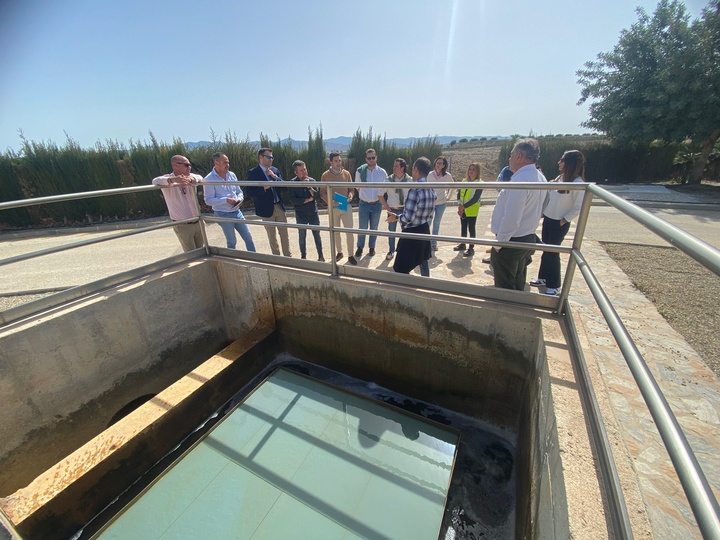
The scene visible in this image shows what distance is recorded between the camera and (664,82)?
11.7 meters

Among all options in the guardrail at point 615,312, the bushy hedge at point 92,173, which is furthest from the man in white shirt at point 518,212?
the bushy hedge at point 92,173

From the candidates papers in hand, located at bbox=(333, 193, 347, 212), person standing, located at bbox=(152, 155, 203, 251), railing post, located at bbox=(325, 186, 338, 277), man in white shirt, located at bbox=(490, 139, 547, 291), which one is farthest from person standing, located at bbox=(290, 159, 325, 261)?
man in white shirt, located at bbox=(490, 139, 547, 291)

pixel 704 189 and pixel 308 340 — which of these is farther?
pixel 704 189

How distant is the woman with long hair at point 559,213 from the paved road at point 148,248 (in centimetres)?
82

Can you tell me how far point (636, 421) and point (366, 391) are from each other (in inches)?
88.3

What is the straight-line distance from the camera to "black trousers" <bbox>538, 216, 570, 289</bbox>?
3.56 meters

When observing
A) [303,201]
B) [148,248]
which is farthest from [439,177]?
[148,248]

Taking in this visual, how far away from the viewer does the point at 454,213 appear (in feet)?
33.6

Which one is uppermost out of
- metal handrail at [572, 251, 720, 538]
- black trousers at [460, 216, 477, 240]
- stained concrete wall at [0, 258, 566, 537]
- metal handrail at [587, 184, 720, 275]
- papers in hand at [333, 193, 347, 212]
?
metal handrail at [587, 184, 720, 275]

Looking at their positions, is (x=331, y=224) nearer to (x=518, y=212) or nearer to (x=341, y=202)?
(x=518, y=212)

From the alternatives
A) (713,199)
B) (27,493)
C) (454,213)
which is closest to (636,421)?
(27,493)

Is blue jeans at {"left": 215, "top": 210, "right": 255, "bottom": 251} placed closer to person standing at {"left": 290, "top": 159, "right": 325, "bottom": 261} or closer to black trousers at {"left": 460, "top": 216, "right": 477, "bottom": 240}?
person standing at {"left": 290, "top": 159, "right": 325, "bottom": 261}

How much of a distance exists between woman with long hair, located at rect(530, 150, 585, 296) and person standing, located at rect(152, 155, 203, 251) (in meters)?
4.05

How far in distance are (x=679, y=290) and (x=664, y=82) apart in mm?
12585
